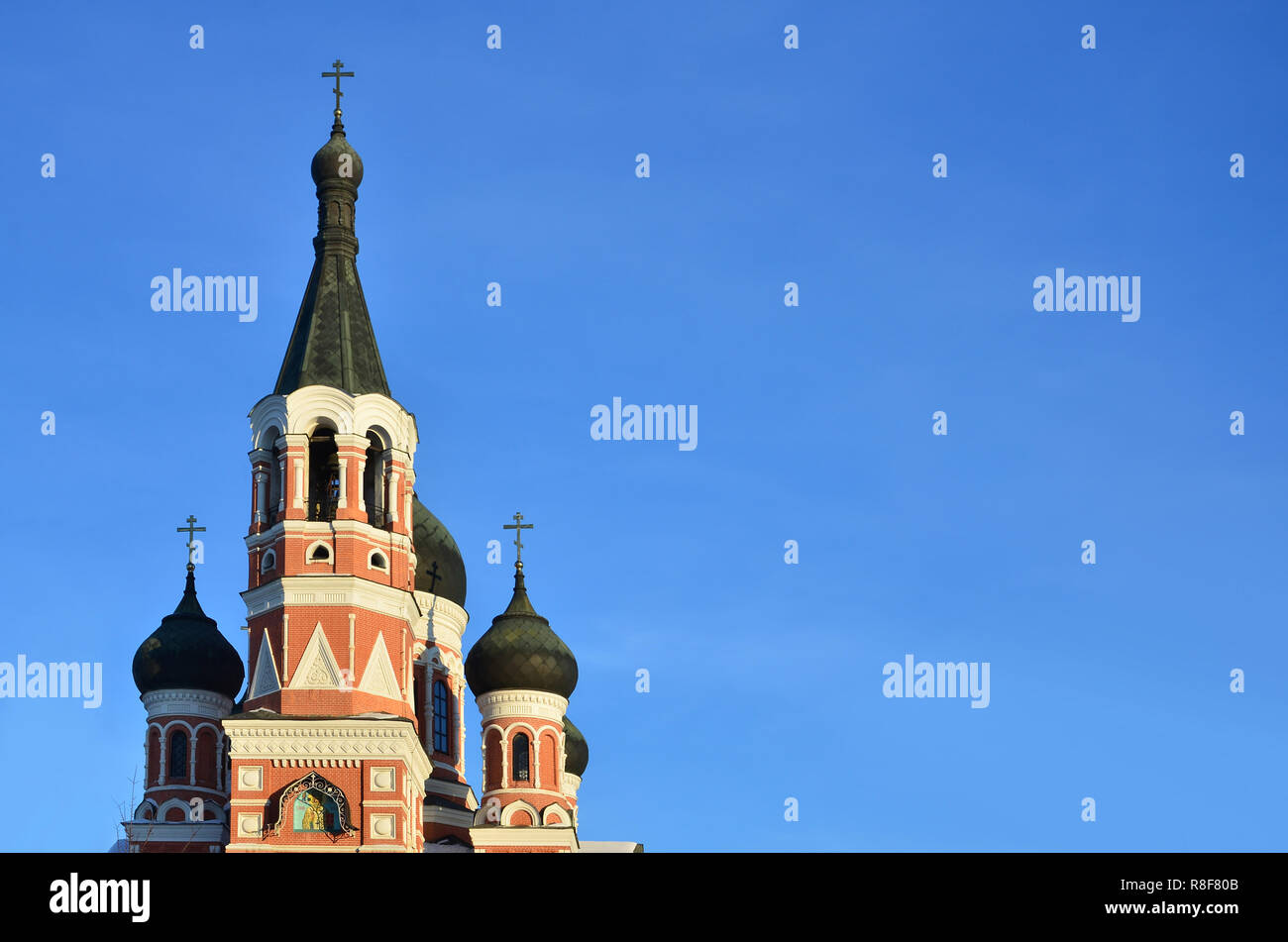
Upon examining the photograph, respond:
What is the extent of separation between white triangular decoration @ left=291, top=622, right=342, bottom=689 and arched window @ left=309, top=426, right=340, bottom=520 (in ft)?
8.58

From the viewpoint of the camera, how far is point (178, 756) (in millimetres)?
41125

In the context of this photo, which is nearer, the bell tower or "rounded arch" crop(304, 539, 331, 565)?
the bell tower

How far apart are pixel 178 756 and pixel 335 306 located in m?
9.91

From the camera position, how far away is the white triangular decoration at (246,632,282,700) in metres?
35.1

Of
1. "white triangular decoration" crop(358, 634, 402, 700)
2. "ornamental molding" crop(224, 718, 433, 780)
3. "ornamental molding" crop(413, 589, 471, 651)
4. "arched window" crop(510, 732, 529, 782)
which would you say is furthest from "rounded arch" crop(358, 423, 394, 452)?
"arched window" crop(510, 732, 529, 782)

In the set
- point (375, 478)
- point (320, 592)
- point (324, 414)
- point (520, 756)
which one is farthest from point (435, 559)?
point (320, 592)

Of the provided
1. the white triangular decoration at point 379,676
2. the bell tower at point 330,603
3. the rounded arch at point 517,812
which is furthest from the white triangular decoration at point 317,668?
the rounded arch at point 517,812

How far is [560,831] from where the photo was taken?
39406mm

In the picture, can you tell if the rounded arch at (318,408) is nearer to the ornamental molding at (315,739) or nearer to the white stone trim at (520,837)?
the ornamental molding at (315,739)

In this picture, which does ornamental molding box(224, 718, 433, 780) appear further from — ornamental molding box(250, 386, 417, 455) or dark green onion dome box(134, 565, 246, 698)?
dark green onion dome box(134, 565, 246, 698)

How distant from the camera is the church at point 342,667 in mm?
34281
